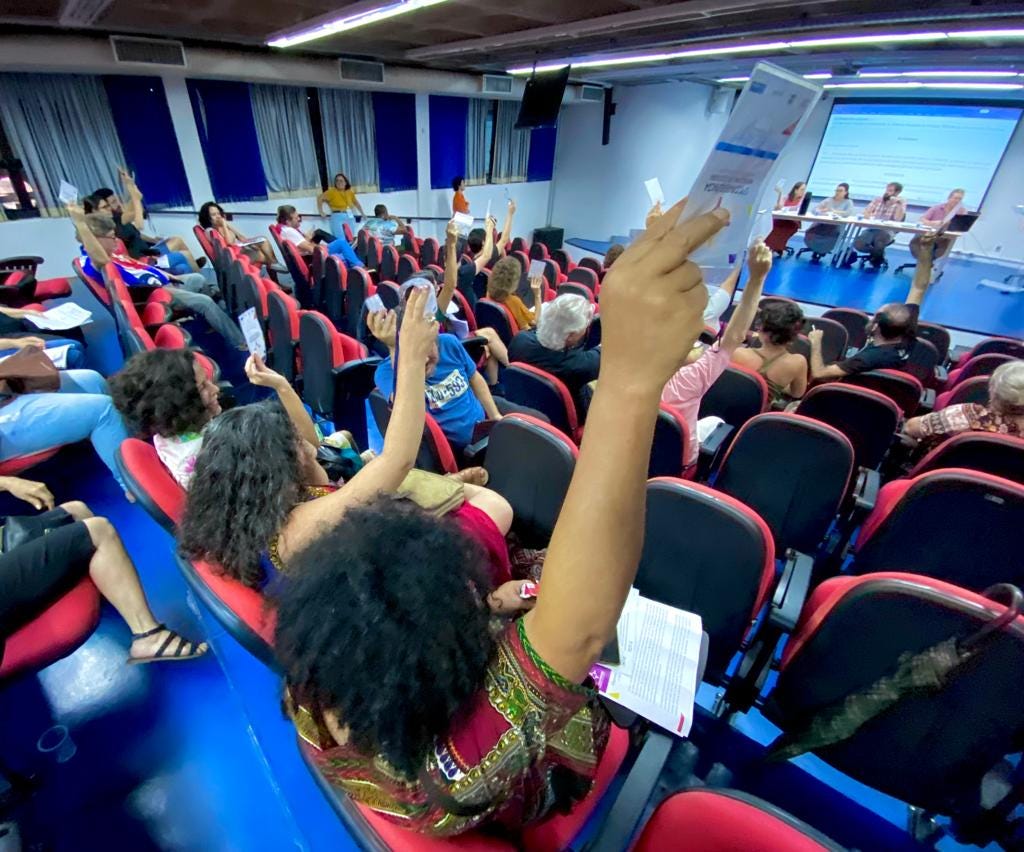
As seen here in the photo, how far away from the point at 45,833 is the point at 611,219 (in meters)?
13.4

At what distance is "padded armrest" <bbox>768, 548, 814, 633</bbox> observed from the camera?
131 cm

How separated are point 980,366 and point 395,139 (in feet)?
32.8

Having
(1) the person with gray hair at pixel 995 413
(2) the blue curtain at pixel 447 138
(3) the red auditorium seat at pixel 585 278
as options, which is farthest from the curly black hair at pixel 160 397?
Result: (2) the blue curtain at pixel 447 138

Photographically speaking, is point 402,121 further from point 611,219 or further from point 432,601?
point 432,601

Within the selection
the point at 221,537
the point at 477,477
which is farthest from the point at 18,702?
the point at 477,477

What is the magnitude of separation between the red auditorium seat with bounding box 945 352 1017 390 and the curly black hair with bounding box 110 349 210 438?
13.8 ft

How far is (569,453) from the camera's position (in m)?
1.51

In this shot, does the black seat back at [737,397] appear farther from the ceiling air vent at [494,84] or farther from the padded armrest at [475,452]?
the ceiling air vent at [494,84]

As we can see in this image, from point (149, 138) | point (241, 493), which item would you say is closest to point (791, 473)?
point (241, 493)

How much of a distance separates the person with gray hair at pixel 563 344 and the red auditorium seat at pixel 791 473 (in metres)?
1.00

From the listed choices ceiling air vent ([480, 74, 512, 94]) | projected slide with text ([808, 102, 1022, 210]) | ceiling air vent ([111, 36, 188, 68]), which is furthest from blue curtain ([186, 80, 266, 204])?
projected slide with text ([808, 102, 1022, 210])

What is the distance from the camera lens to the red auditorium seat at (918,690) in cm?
94

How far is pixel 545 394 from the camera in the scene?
241 centimetres

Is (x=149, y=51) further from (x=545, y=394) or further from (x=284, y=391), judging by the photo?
(x=545, y=394)
